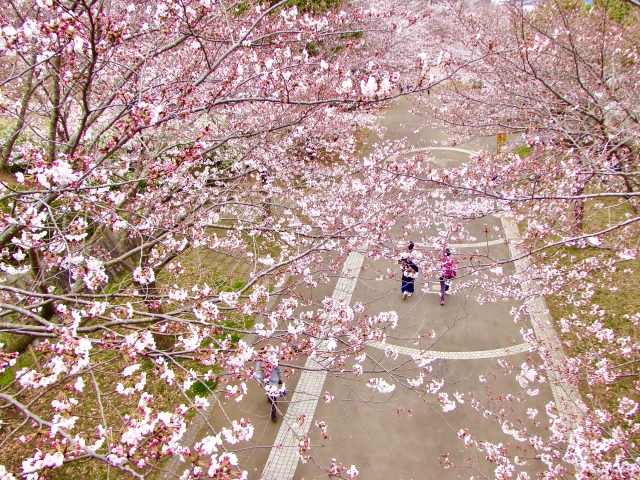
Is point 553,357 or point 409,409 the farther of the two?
point 553,357

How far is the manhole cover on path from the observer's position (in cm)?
777

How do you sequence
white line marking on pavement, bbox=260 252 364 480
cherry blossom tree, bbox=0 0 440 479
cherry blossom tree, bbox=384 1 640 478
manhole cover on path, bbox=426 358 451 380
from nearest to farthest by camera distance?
cherry blossom tree, bbox=0 0 440 479 < cherry blossom tree, bbox=384 1 640 478 < white line marking on pavement, bbox=260 252 364 480 < manhole cover on path, bbox=426 358 451 380

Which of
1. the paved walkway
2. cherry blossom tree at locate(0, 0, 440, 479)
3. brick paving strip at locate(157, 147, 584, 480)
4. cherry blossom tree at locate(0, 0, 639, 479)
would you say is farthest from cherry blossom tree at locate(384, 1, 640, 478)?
cherry blossom tree at locate(0, 0, 440, 479)

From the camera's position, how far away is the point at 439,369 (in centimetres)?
797

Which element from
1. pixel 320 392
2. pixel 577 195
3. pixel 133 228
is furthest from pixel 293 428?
pixel 577 195

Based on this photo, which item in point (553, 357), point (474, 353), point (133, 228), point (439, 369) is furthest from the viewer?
point (474, 353)

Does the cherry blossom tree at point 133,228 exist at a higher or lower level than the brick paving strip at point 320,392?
higher

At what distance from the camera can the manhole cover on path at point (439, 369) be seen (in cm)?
777

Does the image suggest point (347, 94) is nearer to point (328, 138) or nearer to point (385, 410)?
point (385, 410)

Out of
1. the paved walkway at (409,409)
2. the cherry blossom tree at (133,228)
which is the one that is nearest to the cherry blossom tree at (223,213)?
the cherry blossom tree at (133,228)

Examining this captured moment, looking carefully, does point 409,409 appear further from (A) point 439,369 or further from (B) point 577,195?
(B) point 577,195

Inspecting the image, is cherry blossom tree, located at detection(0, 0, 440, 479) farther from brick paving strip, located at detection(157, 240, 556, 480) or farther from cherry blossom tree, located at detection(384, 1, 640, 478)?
cherry blossom tree, located at detection(384, 1, 640, 478)

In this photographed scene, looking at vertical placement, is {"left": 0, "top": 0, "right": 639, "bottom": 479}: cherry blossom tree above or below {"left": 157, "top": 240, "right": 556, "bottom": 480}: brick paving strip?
above

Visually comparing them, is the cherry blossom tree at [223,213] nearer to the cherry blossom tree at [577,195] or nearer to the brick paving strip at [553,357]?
the cherry blossom tree at [577,195]
